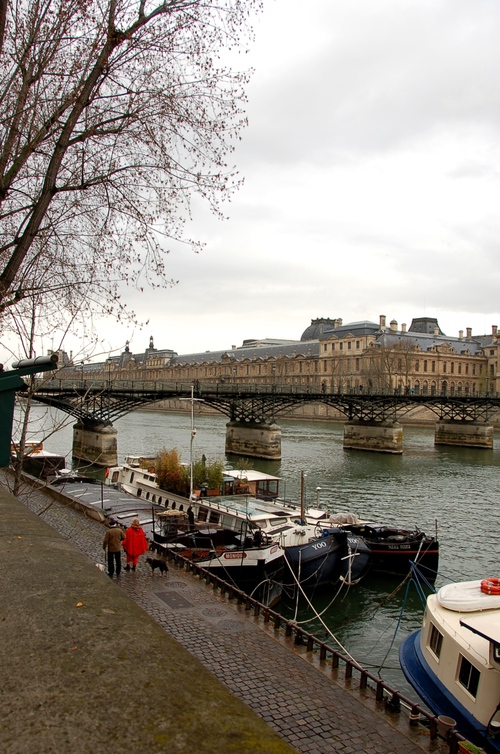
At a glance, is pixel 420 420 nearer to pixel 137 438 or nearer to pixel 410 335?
pixel 410 335

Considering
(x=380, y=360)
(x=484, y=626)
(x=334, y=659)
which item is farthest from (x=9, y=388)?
(x=380, y=360)

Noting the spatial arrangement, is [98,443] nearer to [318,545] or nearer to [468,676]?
[318,545]

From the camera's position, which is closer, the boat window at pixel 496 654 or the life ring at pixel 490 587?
the boat window at pixel 496 654

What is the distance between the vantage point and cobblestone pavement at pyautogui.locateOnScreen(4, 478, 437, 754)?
744 cm

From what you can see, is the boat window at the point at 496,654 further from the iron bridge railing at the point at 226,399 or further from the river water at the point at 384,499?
the iron bridge railing at the point at 226,399

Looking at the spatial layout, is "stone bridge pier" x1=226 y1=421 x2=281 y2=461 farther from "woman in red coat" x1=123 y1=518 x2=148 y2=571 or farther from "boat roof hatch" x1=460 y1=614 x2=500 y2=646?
"boat roof hatch" x1=460 y1=614 x2=500 y2=646

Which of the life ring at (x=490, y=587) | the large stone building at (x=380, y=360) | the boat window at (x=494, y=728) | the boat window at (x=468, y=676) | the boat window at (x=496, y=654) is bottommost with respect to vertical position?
the boat window at (x=494, y=728)

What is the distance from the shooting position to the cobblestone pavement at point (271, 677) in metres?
7.44

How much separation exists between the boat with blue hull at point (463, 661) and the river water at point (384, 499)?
4.83 feet

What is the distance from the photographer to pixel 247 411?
2254 inches

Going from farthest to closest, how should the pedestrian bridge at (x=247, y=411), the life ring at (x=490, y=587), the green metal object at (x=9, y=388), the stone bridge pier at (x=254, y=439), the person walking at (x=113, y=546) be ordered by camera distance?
the stone bridge pier at (x=254, y=439) → the pedestrian bridge at (x=247, y=411) → the person walking at (x=113, y=546) → the life ring at (x=490, y=587) → the green metal object at (x=9, y=388)

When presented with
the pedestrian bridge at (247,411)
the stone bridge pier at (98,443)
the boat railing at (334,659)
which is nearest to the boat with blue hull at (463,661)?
the boat railing at (334,659)

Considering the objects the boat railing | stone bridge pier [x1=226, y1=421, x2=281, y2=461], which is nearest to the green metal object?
the boat railing

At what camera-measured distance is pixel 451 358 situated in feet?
344
